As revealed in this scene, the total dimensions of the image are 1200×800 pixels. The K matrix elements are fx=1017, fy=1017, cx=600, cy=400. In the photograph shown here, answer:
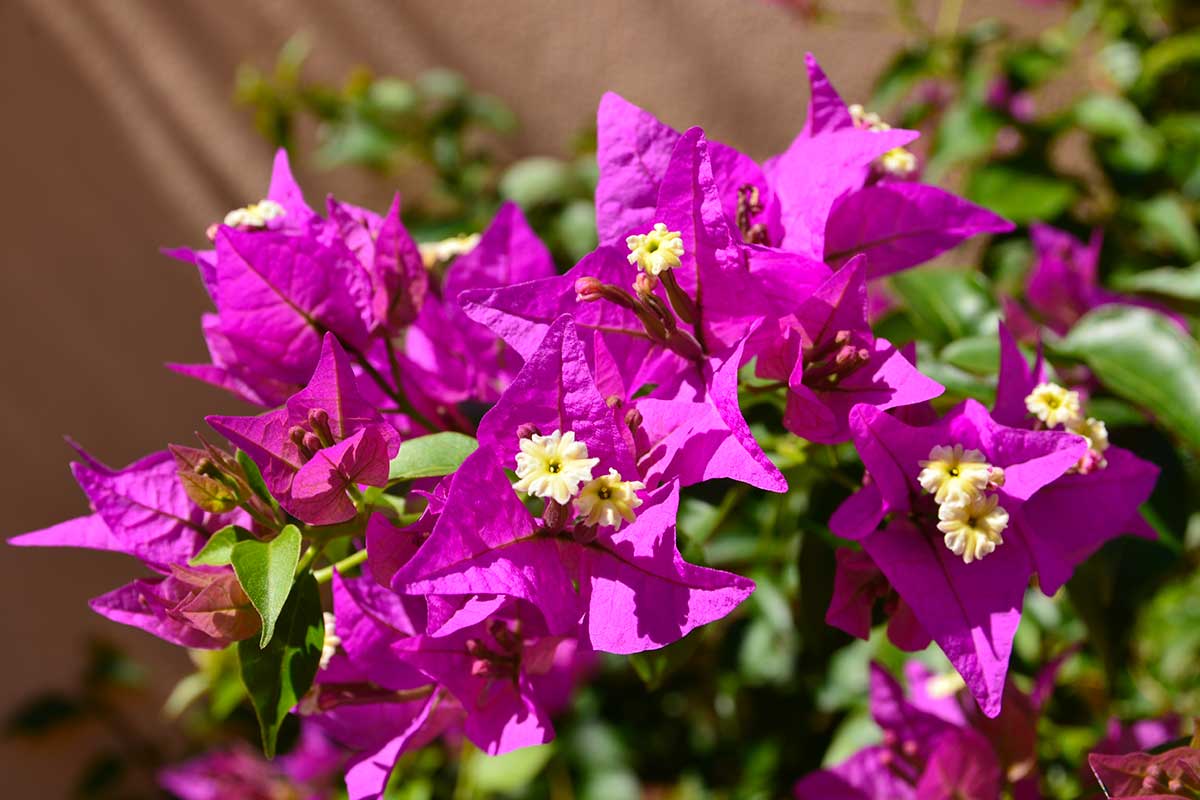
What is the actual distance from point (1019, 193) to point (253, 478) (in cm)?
96

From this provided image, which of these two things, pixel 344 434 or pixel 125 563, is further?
pixel 125 563

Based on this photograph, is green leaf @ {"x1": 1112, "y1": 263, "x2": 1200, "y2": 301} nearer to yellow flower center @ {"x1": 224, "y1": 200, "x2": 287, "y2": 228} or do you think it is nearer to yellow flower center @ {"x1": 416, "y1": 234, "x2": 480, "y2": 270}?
yellow flower center @ {"x1": 416, "y1": 234, "x2": 480, "y2": 270}

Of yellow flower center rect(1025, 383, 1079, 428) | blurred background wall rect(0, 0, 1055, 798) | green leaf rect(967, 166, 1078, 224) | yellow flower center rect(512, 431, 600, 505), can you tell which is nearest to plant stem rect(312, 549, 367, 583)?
yellow flower center rect(512, 431, 600, 505)

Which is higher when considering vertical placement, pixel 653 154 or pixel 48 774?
pixel 653 154

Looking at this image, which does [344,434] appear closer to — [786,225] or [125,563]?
[786,225]

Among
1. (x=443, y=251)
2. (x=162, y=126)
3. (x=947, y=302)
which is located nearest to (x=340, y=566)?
(x=443, y=251)

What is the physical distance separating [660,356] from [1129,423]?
1.34 ft

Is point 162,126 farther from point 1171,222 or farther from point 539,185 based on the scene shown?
point 1171,222

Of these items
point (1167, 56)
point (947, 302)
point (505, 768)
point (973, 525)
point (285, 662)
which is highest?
point (285, 662)

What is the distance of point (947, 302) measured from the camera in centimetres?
85

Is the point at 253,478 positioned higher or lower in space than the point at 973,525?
higher

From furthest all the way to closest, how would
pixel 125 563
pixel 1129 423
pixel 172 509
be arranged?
pixel 125 563, pixel 1129 423, pixel 172 509

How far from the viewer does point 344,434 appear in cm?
54

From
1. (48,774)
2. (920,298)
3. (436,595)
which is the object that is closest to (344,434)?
(436,595)
